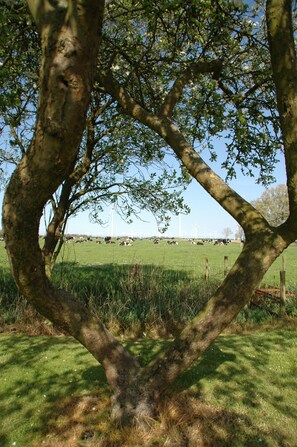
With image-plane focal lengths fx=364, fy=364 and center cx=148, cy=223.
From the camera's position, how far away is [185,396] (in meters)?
5.68

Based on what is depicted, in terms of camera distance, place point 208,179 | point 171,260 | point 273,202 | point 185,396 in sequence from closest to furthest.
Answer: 1. point 208,179
2. point 185,396
3. point 171,260
4. point 273,202

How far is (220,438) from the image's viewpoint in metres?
4.72

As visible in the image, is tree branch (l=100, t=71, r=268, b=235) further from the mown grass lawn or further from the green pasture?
the green pasture

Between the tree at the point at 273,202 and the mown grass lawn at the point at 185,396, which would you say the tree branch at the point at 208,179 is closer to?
the mown grass lawn at the point at 185,396

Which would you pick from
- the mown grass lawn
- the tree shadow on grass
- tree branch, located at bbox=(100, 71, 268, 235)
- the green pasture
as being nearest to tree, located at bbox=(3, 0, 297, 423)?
tree branch, located at bbox=(100, 71, 268, 235)

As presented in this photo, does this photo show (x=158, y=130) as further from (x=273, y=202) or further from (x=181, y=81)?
(x=273, y=202)

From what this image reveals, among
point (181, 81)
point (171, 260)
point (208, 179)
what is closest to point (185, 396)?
point (208, 179)

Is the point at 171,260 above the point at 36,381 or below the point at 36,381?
above

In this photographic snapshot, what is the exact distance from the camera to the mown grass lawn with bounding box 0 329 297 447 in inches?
190

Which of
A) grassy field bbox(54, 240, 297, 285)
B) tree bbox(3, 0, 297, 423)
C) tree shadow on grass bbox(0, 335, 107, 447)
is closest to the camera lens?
tree bbox(3, 0, 297, 423)

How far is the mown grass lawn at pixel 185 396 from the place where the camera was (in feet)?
15.8

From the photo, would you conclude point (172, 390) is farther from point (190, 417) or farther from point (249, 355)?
point (249, 355)

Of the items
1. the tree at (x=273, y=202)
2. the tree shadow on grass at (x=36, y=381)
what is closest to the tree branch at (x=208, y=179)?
the tree shadow on grass at (x=36, y=381)

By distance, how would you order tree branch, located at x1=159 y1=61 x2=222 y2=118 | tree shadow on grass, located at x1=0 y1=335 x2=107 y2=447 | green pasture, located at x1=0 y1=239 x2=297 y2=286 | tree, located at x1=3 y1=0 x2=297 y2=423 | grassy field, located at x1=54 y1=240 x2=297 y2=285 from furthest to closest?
grassy field, located at x1=54 y1=240 x2=297 y2=285
green pasture, located at x1=0 y1=239 x2=297 y2=286
tree branch, located at x1=159 y1=61 x2=222 y2=118
tree shadow on grass, located at x1=0 y1=335 x2=107 y2=447
tree, located at x1=3 y1=0 x2=297 y2=423
